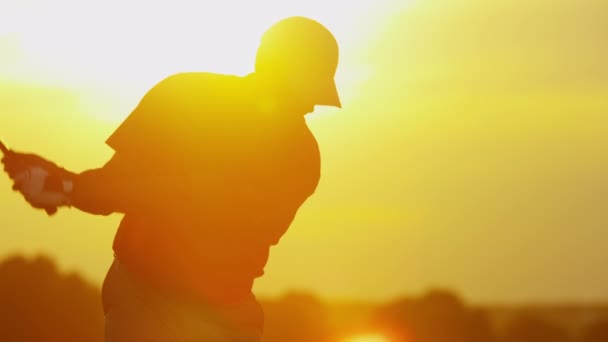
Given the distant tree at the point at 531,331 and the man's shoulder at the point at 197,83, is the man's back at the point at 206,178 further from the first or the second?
the distant tree at the point at 531,331

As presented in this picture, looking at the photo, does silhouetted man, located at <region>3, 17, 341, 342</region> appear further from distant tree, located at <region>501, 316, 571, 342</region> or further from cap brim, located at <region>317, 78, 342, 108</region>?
distant tree, located at <region>501, 316, 571, 342</region>

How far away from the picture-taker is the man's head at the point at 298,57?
11.3 meters

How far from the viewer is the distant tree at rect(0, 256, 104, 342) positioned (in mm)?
82250

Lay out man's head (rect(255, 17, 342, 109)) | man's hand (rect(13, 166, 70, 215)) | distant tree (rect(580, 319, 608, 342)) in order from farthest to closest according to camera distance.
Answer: distant tree (rect(580, 319, 608, 342)) → man's head (rect(255, 17, 342, 109)) → man's hand (rect(13, 166, 70, 215))

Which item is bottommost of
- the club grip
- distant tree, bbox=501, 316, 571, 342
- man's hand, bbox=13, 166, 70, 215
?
man's hand, bbox=13, 166, 70, 215

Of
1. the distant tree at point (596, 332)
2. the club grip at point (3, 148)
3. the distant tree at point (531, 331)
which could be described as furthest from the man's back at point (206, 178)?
the distant tree at point (531, 331)

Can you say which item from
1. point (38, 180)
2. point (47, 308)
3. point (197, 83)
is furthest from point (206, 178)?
point (47, 308)

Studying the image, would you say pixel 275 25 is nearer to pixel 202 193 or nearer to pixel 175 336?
pixel 202 193

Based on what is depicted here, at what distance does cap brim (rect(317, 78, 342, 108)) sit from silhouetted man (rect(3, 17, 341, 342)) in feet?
0.04

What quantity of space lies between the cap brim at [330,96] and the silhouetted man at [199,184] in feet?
0.04

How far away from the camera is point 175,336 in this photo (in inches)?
443

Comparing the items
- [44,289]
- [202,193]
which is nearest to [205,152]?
[202,193]

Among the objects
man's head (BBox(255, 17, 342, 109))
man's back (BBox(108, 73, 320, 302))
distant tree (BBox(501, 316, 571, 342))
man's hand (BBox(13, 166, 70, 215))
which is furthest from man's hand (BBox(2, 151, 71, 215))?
distant tree (BBox(501, 316, 571, 342))

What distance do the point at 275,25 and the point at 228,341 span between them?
1.95 meters
